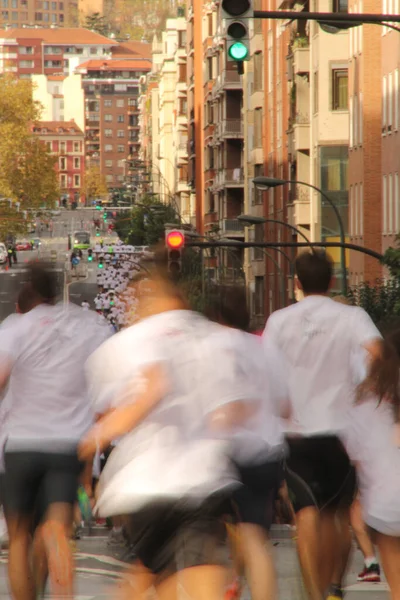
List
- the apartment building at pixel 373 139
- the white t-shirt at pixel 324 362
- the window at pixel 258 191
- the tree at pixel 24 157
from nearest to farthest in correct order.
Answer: the white t-shirt at pixel 324 362
the apartment building at pixel 373 139
the window at pixel 258 191
the tree at pixel 24 157

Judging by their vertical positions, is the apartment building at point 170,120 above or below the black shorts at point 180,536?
above

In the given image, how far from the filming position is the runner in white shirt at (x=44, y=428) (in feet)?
23.3

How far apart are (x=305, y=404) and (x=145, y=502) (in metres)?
1.85

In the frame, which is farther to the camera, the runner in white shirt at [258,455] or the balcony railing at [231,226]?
the balcony railing at [231,226]

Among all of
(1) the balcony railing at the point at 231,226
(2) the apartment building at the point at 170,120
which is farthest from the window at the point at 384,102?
(2) the apartment building at the point at 170,120

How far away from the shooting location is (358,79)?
4394 cm

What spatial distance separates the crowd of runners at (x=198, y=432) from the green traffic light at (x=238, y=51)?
5542mm

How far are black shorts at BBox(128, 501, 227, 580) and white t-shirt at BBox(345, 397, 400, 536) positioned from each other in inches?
32.0

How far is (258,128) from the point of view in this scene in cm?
6700

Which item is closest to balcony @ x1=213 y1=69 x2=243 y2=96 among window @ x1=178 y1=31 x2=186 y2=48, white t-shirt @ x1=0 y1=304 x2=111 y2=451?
window @ x1=178 y1=31 x2=186 y2=48

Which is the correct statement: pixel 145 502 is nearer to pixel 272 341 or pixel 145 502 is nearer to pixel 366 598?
pixel 272 341

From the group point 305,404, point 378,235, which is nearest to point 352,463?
point 305,404

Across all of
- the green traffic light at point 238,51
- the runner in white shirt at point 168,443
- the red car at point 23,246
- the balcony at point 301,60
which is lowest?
the red car at point 23,246

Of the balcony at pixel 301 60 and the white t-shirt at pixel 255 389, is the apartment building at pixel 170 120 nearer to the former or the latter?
the balcony at pixel 301 60
